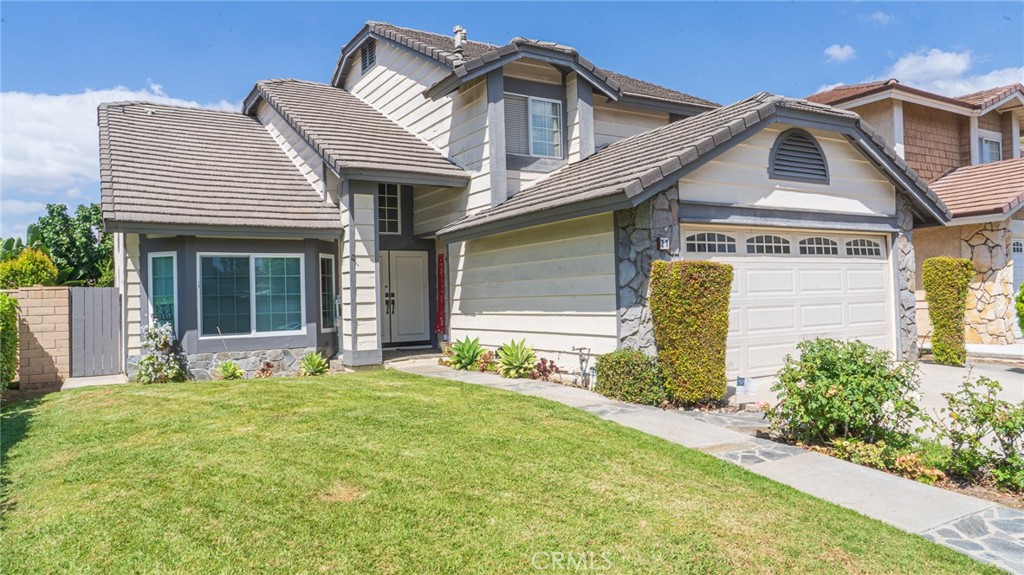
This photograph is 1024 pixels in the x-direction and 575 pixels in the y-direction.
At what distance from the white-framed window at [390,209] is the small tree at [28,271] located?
10967 mm

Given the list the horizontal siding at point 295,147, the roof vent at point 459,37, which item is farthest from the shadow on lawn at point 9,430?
the roof vent at point 459,37

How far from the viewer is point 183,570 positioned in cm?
353

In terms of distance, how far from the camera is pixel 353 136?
13117mm

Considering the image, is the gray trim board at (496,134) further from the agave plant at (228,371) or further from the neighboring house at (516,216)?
the agave plant at (228,371)

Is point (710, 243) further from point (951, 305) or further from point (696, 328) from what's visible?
point (951, 305)

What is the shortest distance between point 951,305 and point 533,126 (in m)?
8.47

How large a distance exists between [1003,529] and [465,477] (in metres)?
3.88

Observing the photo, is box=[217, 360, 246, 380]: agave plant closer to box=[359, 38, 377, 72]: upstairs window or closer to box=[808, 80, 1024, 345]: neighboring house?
box=[359, 38, 377, 72]: upstairs window

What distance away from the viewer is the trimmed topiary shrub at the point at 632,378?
8.42 m

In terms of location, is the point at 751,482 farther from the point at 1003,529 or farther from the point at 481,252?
the point at 481,252

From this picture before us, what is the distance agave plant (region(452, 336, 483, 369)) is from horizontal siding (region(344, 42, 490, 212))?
2.70 metres

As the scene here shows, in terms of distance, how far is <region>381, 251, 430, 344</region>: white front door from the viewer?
47.7ft

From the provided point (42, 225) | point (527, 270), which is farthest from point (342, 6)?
point (42, 225)

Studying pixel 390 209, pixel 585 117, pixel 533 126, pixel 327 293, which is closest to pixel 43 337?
pixel 327 293
